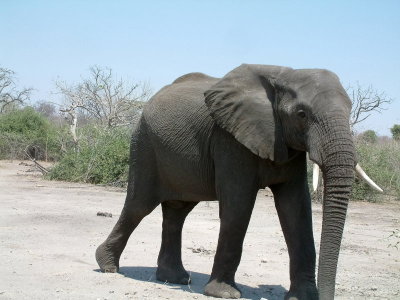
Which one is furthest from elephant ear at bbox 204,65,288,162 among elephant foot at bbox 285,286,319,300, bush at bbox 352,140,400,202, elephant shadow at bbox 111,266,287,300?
bush at bbox 352,140,400,202

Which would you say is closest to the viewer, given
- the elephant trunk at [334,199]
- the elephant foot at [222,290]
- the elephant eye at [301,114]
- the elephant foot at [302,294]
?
→ the elephant trunk at [334,199]

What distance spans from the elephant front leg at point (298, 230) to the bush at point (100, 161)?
43.5 feet

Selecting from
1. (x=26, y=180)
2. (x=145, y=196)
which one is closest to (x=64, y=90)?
(x=26, y=180)

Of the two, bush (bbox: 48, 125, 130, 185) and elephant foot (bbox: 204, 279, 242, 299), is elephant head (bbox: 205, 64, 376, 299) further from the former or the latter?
bush (bbox: 48, 125, 130, 185)

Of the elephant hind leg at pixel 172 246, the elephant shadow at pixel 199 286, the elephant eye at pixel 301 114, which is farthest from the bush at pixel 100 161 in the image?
the elephant eye at pixel 301 114

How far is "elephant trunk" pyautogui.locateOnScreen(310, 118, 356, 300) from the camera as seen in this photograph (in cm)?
516

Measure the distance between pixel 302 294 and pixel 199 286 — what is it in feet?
4.49

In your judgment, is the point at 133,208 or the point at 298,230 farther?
the point at 133,208

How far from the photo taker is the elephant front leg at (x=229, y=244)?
632 centimetres

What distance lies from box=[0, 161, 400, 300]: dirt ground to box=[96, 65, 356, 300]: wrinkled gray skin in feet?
1.62

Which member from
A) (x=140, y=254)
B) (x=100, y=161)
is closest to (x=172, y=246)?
(x=140, y=254)

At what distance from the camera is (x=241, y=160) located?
6387 mm

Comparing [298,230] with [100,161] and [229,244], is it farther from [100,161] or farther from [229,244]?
[100,161]

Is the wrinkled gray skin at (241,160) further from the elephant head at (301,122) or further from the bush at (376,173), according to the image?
the bush at (376,173)
